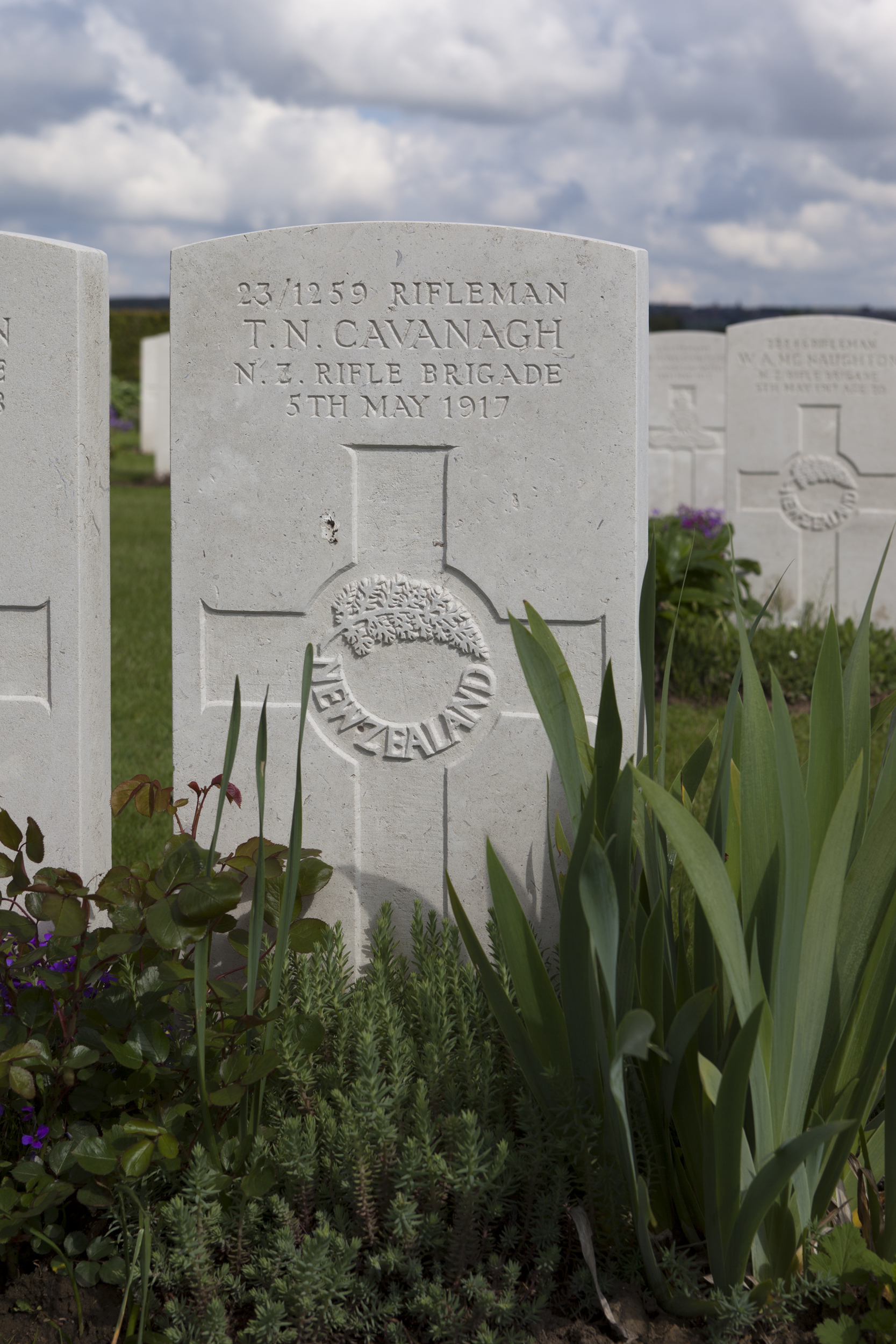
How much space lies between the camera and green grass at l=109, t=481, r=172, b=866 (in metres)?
3.28

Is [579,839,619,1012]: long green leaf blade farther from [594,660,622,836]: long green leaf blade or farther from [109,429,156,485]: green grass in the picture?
[109,429,156,485]: green grass

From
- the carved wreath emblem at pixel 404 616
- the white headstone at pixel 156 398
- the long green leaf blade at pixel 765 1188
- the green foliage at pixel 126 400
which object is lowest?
the long green leaf blade at pixel 765 1188

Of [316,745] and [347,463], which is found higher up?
[347,463]

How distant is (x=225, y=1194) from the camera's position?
1.52 metres

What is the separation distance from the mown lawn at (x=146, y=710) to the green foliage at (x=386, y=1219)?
31.8 inches

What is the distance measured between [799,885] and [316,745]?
114 cm

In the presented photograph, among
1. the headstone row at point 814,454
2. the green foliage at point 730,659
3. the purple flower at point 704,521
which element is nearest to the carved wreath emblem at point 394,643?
the green foliage at point 730,659

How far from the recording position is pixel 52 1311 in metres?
1.55

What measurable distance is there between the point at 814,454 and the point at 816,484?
15cm

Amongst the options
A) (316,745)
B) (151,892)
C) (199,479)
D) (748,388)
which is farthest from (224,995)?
(748,388)

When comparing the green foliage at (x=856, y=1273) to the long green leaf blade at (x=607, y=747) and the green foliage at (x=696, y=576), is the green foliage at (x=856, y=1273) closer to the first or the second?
the long green leaf blade at (x=607, y=747)

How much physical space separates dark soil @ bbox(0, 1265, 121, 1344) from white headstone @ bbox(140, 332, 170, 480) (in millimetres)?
13250

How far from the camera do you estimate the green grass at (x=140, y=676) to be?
3.28 m

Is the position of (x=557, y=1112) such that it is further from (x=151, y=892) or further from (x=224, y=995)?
(x=151, y=892)
